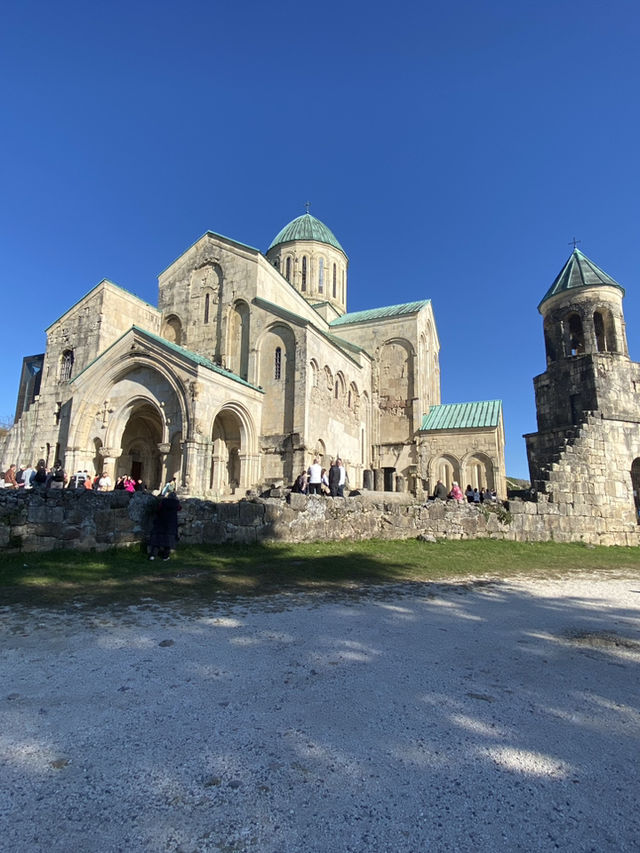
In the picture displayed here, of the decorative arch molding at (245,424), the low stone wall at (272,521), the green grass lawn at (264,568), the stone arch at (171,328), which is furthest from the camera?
the stone arch at (171,328)

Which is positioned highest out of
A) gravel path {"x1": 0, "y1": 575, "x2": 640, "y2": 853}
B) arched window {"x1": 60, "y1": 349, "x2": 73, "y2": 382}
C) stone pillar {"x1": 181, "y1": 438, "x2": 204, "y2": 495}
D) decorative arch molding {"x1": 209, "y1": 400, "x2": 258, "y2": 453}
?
arched window {"x1": 60, "y1": 349, "x2": 73, "y2": 382}

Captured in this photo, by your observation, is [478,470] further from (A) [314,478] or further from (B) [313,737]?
(B) [313,737]

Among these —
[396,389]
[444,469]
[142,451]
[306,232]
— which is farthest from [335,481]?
[306,232]

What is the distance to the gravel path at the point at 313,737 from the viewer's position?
186cm

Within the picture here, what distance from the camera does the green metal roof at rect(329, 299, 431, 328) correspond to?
30.4m

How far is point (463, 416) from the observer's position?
2817 cm

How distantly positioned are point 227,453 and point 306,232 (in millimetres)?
19521

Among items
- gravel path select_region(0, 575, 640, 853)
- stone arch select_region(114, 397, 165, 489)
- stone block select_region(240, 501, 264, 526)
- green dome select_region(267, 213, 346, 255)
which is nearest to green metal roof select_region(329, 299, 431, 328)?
green dome select_region(267, 213, 346, 255)

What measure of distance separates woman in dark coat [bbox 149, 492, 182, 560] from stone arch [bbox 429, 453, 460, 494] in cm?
2055

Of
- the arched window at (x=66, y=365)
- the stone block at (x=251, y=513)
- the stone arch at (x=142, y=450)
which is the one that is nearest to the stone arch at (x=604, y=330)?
the stone block at (x=251, y=513)

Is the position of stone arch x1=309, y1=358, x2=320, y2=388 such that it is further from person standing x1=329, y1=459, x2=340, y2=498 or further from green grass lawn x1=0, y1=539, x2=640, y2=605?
green grass lawn x1=0, y1=539, x2=640, y2=605

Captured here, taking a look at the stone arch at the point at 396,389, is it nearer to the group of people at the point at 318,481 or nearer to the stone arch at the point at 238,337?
the stone arch at the point at 238,337

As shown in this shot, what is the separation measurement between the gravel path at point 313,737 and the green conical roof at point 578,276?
19.5 meters

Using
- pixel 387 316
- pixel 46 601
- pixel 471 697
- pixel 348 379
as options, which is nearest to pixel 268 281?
pixel 348 379
